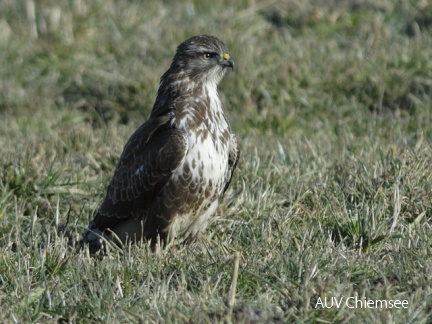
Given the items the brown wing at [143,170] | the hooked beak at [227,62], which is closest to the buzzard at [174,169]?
the brown wing at [143,170]

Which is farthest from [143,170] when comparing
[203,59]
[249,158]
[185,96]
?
[249,158]

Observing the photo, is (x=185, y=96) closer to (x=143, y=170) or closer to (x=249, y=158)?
(x=143, y=170)

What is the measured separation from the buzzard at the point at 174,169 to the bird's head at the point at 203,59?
0.4 inches

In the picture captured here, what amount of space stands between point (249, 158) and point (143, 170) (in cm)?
138

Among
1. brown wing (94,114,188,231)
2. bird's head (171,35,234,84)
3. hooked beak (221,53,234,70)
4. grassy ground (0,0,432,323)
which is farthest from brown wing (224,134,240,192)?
hooked beak (221,53,234,70)

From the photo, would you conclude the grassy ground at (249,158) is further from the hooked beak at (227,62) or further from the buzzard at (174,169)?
the hooked beak at (227,62)

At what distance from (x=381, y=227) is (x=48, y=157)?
128 inches

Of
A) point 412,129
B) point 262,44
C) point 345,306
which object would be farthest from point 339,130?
point 345,306

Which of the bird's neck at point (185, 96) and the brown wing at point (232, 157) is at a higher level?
the bird's neck at point (185, 96)

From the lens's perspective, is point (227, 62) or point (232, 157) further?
point (227, 62)

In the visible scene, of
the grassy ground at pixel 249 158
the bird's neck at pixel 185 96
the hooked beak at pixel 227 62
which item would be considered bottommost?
the grassy ground at pixel 249 158

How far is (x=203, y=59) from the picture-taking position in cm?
682

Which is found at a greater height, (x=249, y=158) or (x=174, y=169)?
(x=174, y=169)

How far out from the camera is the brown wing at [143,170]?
6.09 meters
